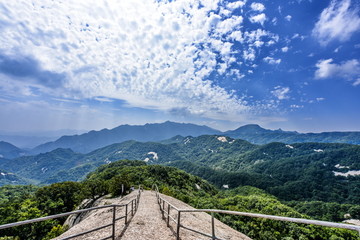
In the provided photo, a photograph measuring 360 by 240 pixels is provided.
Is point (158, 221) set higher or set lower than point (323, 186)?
higher

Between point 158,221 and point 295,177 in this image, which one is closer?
point 158,221

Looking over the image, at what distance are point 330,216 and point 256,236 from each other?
94.2 m

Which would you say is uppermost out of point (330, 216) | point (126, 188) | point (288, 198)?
point (126, 188)

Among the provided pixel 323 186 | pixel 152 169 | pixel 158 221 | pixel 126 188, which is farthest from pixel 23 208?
pixel 323 186

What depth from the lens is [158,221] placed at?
31.9ft

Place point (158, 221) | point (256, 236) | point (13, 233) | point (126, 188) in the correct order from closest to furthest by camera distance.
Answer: point (158, 221) < point (13, 233) < point (256, 236) < point (126, 188)

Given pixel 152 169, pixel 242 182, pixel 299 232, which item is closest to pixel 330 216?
pixel 242 182

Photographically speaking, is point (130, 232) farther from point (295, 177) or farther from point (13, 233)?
point (295, 177)

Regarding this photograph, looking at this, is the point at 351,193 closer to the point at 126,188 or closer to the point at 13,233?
the point at 126,188

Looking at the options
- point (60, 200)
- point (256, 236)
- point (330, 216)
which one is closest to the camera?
point (256, 236)

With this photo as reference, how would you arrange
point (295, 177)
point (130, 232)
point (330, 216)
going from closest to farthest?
point (130, 232) < point (330, 216) < point (295, 177)

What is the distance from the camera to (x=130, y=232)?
7703mm

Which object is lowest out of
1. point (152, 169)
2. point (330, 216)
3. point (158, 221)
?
point (330, 216)

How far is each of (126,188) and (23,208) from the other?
872 inches
